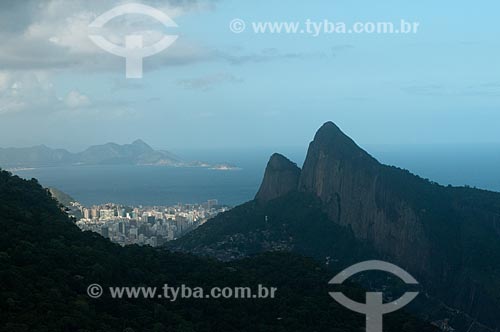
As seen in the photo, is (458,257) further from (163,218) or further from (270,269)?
(163,218)

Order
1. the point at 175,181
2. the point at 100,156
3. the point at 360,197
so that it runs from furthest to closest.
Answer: the point at 100,156 → the point at 175,181 → the point at 360,197

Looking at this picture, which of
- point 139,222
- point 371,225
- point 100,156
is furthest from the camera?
point 100,156

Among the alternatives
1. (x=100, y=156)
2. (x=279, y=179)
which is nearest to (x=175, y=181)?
(x=100, y=156)

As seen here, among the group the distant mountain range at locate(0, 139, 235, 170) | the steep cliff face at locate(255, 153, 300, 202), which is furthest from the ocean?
the steep cliff face at locate(255, 153, 300, 202)

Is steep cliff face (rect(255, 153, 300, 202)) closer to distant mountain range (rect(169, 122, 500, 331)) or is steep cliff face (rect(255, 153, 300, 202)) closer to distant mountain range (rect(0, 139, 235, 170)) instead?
distant mountain range (rect(169, 122, 500, 331))

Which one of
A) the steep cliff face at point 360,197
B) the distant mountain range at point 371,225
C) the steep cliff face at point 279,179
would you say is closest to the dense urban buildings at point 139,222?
the distant mountain range at point 371,225

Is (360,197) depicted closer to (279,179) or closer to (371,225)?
(371,225)
